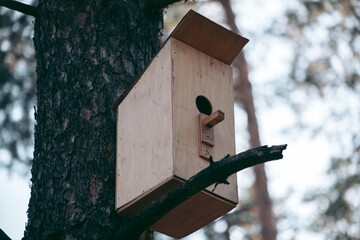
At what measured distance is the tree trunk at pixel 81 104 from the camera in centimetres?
314

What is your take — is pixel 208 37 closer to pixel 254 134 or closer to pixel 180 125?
pixel 180 125

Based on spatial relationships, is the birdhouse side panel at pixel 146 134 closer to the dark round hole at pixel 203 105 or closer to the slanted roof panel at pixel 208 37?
the slanted roof panel at pixel 208 37

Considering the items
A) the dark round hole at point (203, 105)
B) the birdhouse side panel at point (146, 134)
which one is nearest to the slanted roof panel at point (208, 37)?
the birdhouse side panel at point (146, 134)

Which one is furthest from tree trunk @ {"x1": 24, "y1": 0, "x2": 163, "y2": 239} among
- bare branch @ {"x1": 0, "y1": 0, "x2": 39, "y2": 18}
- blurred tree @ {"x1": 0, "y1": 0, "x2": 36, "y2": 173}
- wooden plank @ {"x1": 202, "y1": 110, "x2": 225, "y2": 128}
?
blurred tree @ {"x1": 0, "y1": 0, "x2": 36, "y2": 173}

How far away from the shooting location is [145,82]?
3.30 m

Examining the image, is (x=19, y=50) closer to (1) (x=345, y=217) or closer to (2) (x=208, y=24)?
(1) (x=345, y=217)

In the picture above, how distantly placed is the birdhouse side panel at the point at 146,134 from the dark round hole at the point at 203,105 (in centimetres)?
25

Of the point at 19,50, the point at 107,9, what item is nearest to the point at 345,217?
the point at 19,50

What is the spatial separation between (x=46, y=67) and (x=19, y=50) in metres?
5.97

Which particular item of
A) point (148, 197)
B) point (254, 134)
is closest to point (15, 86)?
point (254, 134)

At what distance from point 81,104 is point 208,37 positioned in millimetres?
744

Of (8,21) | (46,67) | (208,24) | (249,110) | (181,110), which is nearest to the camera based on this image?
(181,110)

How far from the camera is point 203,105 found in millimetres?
3367

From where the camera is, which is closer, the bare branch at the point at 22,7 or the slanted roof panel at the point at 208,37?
the slanted roof panel at the point at 208,37
